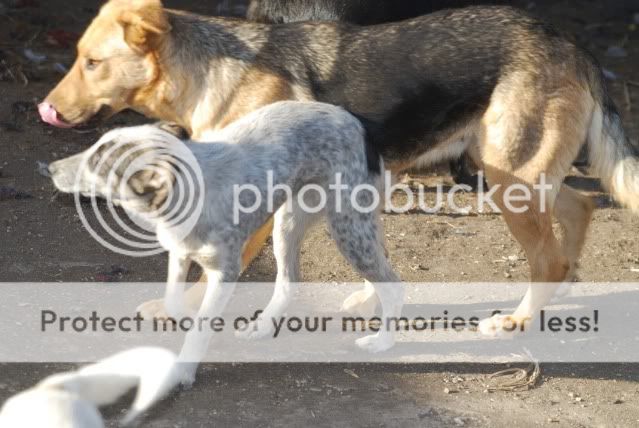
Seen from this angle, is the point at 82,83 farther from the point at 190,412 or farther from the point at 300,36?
the point at 190,412

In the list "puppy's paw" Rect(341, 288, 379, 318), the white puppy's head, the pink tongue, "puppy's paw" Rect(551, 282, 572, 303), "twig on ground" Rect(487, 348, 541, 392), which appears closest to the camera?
the white puppy's head

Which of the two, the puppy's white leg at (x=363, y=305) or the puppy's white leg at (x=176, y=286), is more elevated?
the puppy's white leg at (x=176, y=286)

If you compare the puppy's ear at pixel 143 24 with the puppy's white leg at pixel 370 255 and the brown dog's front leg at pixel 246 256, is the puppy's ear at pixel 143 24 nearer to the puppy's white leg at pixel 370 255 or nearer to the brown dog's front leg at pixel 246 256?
the brown dog's front leg at pixel 246 256

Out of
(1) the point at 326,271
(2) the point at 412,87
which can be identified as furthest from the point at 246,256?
(2) the point at 412,87

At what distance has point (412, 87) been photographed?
525 centimetres

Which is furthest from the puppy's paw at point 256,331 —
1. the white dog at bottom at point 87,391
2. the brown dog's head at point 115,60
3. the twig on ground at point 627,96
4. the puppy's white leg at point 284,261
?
the twig on ground at point 627,96

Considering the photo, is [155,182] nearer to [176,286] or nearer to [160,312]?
[176,286]

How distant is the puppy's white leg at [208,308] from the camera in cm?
468

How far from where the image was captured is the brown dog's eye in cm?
527

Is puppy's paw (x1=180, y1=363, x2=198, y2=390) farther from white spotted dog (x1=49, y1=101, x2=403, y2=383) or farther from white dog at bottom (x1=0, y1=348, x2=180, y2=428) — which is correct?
white dog at bottom (x1=0, y1=348, x2=180, y2=428)

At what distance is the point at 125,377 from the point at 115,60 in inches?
102

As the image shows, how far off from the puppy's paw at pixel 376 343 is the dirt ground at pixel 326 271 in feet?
0.48

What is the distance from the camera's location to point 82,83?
17.5 feet

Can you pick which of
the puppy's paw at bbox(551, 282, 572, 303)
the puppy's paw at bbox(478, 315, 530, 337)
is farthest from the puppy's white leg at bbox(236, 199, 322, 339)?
the puppy's paw at bbox(551, 282, 572, 303)
